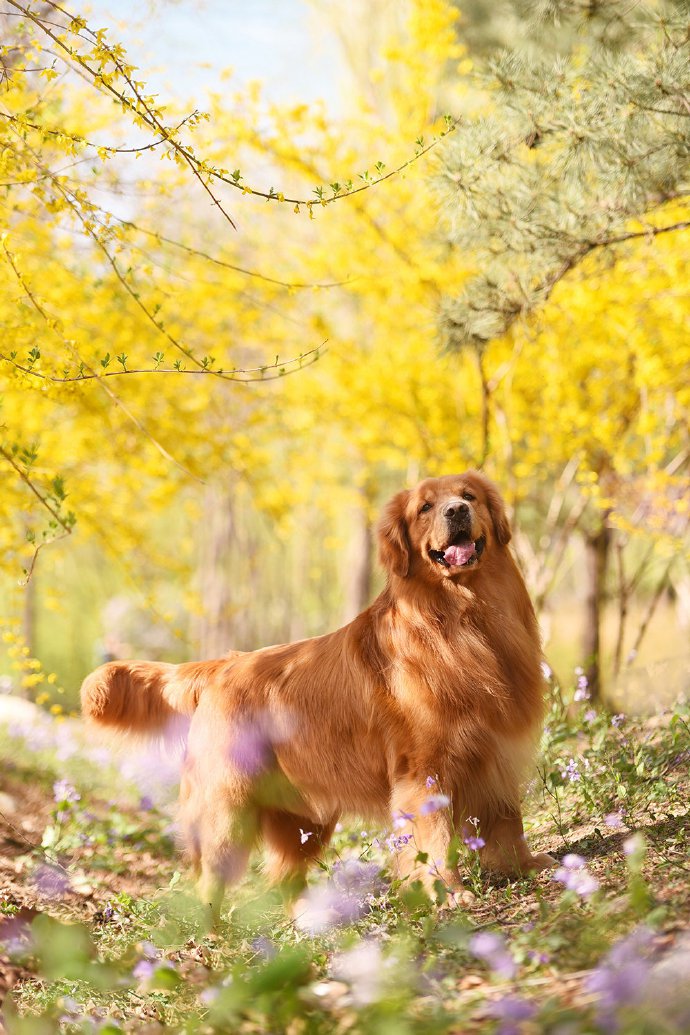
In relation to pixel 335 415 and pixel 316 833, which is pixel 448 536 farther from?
pixel 335 415

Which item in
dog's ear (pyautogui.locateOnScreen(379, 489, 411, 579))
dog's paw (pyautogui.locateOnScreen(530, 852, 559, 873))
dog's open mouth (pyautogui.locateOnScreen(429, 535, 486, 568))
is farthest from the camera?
dog's ear (pyautogui.locateOnScreen(379, 489, 411, 579))

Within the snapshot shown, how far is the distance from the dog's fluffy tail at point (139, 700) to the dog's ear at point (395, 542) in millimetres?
893

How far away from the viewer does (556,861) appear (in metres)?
3.22

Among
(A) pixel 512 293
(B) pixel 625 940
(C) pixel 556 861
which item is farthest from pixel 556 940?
(A) pixel 512 293

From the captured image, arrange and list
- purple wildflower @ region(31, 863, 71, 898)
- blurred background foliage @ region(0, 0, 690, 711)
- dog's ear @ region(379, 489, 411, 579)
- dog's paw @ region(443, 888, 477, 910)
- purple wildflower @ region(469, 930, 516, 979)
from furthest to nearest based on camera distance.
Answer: purple wildflower @ region(31, 863, 71, 898)
blurred background foliage @ region(0, 0, 690, 711)
dog's ear @ region(379, 489, 411, 579)
dog's paw @ region(443, 888, 477, 910)
purple wildflower @ region(469, 930, 516, 979)

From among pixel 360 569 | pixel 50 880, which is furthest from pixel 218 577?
pixel 50 880

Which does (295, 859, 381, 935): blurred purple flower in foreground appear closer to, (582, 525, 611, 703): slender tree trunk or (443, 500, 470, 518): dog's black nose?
(443, 500, 470, 518): dog's black nose

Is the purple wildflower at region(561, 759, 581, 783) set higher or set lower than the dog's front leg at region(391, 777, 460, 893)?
higher

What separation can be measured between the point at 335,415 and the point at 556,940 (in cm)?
606

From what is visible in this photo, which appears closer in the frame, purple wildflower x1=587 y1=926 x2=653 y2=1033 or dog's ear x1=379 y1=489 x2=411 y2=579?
purple wildflower x1=587 y1=926 x2=653 y2=1033

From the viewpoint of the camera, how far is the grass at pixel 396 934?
201 cm

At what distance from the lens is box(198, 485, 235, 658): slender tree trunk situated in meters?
11.6

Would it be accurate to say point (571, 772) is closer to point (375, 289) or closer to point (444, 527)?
point (444, 527)

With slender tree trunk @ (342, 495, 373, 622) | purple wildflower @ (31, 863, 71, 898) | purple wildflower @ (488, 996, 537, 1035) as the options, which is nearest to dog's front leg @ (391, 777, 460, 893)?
purple wildflower @ (488, 996, 537, 1035)
